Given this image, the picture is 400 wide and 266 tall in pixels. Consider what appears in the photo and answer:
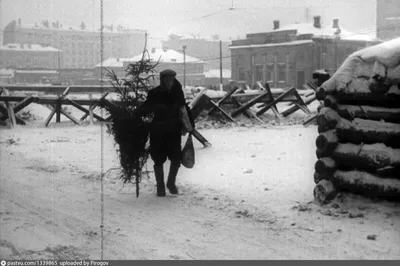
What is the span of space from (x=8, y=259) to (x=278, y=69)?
211ft

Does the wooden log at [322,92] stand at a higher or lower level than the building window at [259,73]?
lower

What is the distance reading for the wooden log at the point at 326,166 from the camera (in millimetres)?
6730

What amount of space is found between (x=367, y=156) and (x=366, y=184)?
0.34m

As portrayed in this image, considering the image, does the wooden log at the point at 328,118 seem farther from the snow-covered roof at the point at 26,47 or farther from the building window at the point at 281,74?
the snow-covered roof at the point at 26,47

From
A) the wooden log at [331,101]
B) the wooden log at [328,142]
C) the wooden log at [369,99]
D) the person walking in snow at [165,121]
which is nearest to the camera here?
the wooden log at [369,99]

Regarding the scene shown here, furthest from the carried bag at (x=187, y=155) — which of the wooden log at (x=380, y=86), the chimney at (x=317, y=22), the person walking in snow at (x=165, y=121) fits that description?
the chimney at (x=317, y=22)

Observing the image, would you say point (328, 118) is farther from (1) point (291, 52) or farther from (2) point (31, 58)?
(2) point (31, 58)

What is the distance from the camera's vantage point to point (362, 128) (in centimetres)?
648

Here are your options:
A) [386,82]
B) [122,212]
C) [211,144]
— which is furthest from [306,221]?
[211,144]

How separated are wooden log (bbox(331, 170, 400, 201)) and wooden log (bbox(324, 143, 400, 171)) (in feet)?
0.39

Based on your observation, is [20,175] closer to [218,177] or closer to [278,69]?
[218,177]

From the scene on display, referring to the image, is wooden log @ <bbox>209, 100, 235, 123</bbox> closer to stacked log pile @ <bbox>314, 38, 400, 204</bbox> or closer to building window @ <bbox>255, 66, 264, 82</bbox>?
stacked log pile @ <bbox>314, 38, 400, 204</bbox>

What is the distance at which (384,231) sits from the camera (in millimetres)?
5527

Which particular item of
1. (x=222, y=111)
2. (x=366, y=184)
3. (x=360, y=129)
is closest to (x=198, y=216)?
(x=366, y=184)
